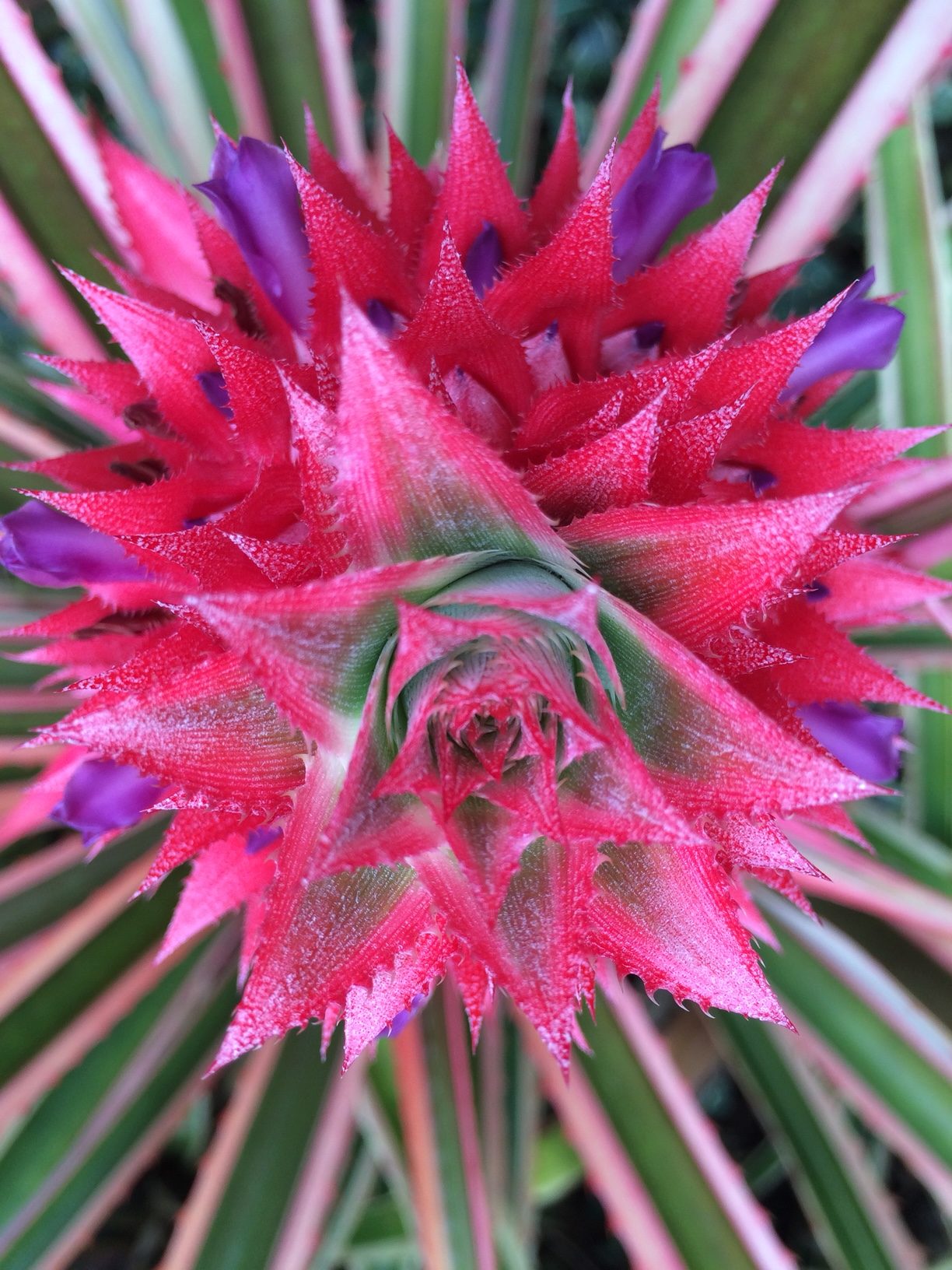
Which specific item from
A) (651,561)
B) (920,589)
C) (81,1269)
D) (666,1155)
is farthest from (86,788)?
(81,1269)

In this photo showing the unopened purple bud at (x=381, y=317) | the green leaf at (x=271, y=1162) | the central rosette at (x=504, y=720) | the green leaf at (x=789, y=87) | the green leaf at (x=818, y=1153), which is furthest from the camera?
the green leaf at (x=818, y=1153)

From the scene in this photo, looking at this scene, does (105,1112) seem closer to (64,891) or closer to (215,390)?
(64,891)

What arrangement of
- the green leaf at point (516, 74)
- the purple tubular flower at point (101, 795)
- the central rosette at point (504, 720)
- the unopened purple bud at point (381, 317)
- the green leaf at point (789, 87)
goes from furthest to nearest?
the green leaf at point (516, 74) < the green leaf at point (789, 87) < the purple tubular flower at point (101, 795) < the unopened purple bud at point (381, 317) < the central rosette at point (504, 720)

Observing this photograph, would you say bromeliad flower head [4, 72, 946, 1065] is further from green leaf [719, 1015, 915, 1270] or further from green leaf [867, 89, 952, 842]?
green leaf [719, 1015, 915, 1270]

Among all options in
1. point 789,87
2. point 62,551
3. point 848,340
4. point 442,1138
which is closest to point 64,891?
point 442,1138

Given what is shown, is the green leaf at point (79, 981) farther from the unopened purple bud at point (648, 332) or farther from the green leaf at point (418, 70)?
the green leaf at point (418, 70)

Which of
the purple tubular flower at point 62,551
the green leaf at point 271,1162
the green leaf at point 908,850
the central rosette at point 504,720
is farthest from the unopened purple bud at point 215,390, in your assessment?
the green leaf at point 908,850

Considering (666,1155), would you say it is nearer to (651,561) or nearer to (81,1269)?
(651,561)
